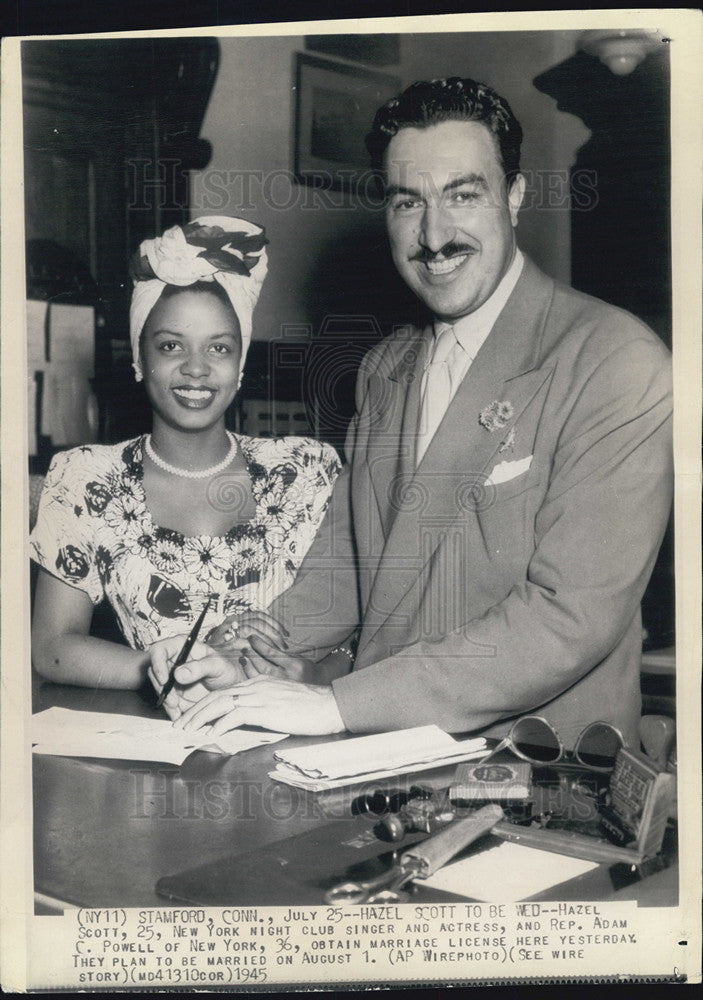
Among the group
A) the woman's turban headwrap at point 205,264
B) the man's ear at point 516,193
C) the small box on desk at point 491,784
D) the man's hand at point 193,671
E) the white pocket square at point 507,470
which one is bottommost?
the small box on desk at point 491,784

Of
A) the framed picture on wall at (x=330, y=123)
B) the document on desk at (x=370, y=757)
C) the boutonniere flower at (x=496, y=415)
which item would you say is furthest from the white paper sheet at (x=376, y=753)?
the framed picture on wall at (x=330, y=123)

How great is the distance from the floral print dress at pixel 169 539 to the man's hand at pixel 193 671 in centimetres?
4

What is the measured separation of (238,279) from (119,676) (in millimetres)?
800

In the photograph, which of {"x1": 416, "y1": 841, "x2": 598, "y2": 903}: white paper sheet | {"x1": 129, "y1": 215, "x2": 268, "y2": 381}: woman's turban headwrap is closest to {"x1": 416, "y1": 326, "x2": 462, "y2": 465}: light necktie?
{"x1": 129, "y1": 215, "x2": 268, "y2": 381}: woman's turban headwrap

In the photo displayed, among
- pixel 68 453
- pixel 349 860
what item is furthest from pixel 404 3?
pixel 349 860

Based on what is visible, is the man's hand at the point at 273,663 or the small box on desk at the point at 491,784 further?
the man's hand at the point at 273,663

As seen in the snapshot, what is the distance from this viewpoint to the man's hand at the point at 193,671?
5.70 feet

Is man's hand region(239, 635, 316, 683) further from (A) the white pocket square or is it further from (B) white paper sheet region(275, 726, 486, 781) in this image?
(A) the white pocket square

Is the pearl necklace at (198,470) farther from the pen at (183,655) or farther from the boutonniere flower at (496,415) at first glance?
the boutonniere flower at (496,415)

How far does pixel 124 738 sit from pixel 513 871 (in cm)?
71

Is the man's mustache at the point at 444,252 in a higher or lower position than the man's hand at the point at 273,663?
higher

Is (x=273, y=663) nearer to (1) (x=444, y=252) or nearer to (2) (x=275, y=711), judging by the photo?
(2) (x=275, y=711)

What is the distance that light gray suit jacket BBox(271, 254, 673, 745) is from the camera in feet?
5.36

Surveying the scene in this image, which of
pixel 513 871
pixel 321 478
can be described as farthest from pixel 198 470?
pixel 513 871
